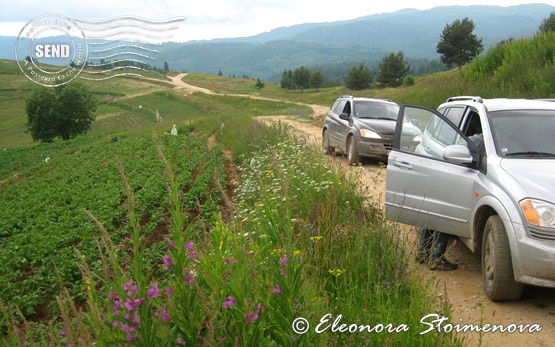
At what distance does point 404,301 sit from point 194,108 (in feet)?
195

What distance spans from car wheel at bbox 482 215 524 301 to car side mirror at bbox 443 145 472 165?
2.32 ft

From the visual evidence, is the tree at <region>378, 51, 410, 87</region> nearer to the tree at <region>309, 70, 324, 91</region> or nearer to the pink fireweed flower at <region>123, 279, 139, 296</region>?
the tree at <region>309, 70, 324, 91</region>

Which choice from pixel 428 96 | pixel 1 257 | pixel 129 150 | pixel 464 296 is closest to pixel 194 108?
pixel 129 150

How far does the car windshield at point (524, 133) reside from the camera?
214 inches

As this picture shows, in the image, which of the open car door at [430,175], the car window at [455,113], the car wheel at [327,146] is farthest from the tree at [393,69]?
the open car door at [430,175]

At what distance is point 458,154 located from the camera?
5.52 metres

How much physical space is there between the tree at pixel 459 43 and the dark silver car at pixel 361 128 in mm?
57356

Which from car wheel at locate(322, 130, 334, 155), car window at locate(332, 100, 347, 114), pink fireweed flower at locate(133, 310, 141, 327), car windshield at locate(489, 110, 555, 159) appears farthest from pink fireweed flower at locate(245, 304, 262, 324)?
car wheel at locate(322, 130, 334, 155)

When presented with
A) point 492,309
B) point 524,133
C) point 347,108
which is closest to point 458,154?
point 524,133

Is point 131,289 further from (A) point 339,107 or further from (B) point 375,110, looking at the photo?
(A) point 339,107

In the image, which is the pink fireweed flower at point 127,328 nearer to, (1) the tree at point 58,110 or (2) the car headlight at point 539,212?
(2) the car headlight at point 539,212

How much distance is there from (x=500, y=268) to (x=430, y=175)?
1.42 meters

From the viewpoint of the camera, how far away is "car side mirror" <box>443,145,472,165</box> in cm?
551

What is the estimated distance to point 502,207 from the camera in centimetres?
484
